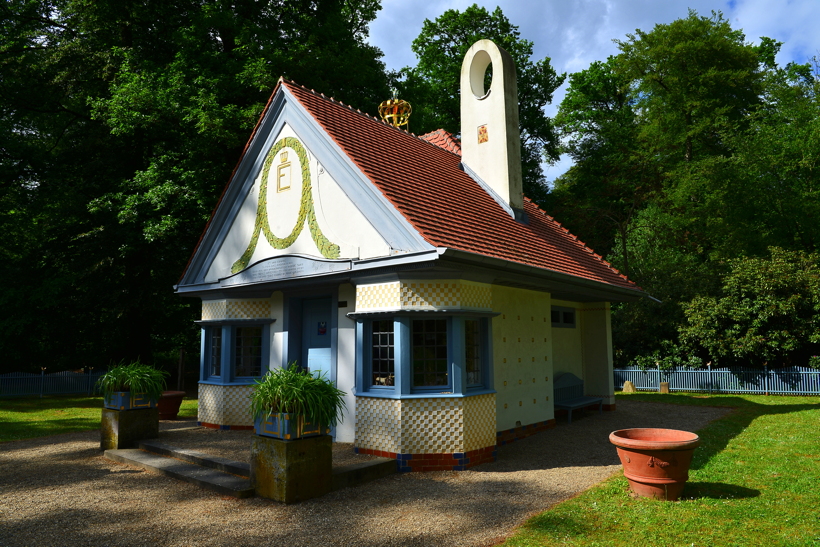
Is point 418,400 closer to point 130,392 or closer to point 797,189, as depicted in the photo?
point 130,392

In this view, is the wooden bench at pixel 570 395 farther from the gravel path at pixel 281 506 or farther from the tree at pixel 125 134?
the tree at pixel 125 134

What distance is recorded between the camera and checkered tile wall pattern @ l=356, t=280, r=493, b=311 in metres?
8.63

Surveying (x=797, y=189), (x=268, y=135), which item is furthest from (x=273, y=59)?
(x=797, y=189)

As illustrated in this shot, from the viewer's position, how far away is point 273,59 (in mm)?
18281

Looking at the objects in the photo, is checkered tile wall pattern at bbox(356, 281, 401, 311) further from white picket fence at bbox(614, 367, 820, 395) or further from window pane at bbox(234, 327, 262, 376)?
white picket fence at bbox(614, 367, 820, 395)

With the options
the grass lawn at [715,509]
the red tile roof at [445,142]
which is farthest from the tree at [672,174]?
the grass lawn at [715,509]

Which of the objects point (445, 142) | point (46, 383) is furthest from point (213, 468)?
point (46, 383)

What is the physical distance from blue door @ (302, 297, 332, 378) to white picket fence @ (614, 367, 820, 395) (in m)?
15.9

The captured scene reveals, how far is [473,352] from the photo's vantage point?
9.41 meters

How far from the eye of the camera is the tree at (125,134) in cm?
1752

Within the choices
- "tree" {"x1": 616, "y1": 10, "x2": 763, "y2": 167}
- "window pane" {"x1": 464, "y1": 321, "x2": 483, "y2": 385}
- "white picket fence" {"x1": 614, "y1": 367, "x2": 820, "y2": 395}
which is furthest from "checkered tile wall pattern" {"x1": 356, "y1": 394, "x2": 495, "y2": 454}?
"tree" {"x1": 616, "y1": 10, "x2": 763, "y2": 167}

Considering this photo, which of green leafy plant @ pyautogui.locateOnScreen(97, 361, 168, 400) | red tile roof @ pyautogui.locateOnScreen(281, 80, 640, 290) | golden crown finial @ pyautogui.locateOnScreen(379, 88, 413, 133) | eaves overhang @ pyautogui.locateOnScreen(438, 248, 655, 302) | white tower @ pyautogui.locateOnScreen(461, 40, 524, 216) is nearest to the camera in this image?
eaves overhang @ pyautogui.locateOnScreen(438, 248, 655, 302)

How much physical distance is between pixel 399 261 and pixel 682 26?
30.5 meters

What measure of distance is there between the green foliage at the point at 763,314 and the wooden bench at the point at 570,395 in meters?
8.55
